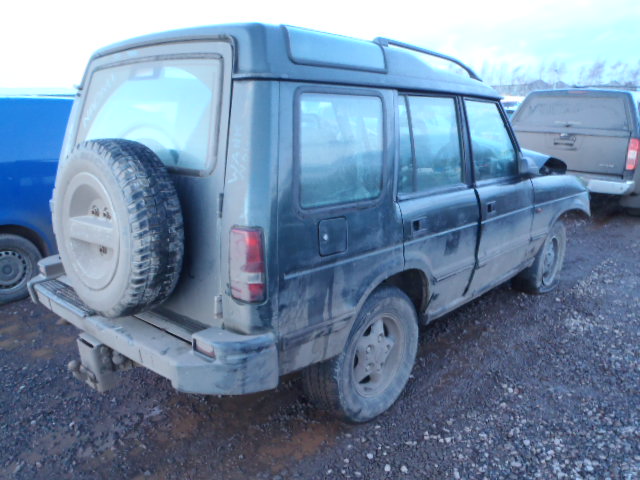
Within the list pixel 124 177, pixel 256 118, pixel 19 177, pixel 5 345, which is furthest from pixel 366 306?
pixel 19 177

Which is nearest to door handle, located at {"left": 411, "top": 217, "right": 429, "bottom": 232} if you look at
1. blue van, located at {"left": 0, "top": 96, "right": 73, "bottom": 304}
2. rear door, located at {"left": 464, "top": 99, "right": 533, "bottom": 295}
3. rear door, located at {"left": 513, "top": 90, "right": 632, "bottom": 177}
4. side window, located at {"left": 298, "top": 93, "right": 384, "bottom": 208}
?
side window, located at {"left": 298, "top": 93, "right": 384, "bottom": 208}

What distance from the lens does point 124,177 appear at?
82.2 inches

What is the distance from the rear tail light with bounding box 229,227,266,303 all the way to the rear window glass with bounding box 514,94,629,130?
23.3 feet

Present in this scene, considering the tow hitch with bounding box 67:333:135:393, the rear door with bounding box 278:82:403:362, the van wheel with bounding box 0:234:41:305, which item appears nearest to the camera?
the rear door with bounding box 278:82:403:362

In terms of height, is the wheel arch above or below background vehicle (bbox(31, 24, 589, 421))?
below

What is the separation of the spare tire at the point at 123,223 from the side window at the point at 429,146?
1.32 meters

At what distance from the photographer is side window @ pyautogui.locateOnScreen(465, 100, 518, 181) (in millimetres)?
3473

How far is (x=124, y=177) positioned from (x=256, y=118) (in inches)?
24.0

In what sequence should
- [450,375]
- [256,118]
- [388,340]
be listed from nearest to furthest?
[256,118] → [388,340] → [450,375]

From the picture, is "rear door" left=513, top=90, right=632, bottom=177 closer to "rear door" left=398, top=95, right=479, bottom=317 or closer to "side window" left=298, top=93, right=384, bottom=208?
"rear door" left=398, top=95, right=479, bottom=317

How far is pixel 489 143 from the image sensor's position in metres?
3.68

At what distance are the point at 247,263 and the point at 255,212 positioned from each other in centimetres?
22

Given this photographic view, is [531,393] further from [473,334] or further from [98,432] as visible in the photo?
[98,432]

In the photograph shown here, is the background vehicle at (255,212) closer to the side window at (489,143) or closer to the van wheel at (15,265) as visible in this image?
the side window at (489,143)
